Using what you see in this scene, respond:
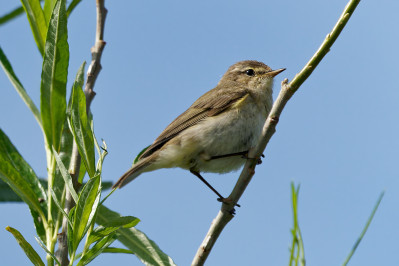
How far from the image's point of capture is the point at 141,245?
245cm

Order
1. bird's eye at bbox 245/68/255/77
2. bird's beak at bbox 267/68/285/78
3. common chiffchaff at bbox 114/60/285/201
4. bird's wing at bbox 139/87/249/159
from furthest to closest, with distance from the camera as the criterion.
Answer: bird's eye at bbox 245/68/255/77
bird's beak at bbox 267/68/285/78
bird's wing at bbox 139/87/249/159
common chiffchaff at bbox 114/60/285/201

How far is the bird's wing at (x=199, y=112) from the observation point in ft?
14.4

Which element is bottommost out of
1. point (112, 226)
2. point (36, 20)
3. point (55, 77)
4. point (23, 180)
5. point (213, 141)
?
point (112, 226)

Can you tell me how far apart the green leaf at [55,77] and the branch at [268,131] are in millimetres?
823

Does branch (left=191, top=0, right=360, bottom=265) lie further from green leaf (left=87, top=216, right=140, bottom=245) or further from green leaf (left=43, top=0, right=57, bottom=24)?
green leaf (left=43, top=0, right=57, bottom=24)

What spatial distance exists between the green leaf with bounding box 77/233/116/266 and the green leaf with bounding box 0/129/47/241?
381 mm

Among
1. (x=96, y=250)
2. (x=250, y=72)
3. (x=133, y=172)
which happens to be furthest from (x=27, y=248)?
(x=250, y=72)

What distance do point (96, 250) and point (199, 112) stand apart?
2.74 m

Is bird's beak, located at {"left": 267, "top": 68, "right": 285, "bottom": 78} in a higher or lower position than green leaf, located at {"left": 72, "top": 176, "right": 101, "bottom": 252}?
higher

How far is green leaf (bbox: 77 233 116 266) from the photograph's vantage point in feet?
6.29

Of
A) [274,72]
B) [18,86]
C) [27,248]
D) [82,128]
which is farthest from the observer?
[274,72]

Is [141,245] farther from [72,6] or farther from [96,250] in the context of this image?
[72,6]

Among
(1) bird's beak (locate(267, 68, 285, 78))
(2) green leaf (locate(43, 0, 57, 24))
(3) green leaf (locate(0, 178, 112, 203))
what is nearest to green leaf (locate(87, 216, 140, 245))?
(3) green leaf (locate(0, 178, 112, 203))

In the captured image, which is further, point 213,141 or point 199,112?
point 199,112
